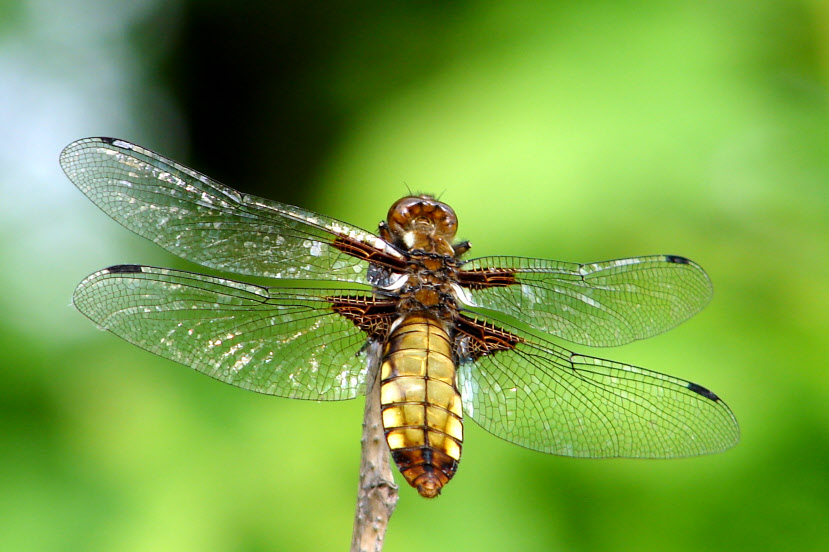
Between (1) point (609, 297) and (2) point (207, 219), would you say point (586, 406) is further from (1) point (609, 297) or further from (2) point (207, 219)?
(2) point (207, 219)

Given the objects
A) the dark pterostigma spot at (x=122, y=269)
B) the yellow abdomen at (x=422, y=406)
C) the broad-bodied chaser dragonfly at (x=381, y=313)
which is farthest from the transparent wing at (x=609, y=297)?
the dark pterostigma spot at (x=122, y=269)

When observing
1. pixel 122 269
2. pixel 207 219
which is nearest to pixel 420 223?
pixel 207 219

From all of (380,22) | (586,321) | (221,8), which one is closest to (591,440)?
(586,321)

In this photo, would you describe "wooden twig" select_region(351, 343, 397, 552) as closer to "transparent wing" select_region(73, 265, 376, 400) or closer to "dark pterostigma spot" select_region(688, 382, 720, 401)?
"transparent wing" select_region(73, 265, 376, 400)

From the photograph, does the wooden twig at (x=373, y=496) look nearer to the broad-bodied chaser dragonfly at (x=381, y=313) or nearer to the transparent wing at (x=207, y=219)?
the broad-bodied chaser dragonfly at (x=381, y=313)

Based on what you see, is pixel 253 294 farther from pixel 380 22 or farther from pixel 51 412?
pixel 380 22

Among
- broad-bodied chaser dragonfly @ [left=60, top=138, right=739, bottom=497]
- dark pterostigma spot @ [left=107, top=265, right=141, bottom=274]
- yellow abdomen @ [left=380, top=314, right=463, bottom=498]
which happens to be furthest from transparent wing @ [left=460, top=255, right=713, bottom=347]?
dark pterostigma spot @ [left=107, top=265, right=141, bottom=274]
